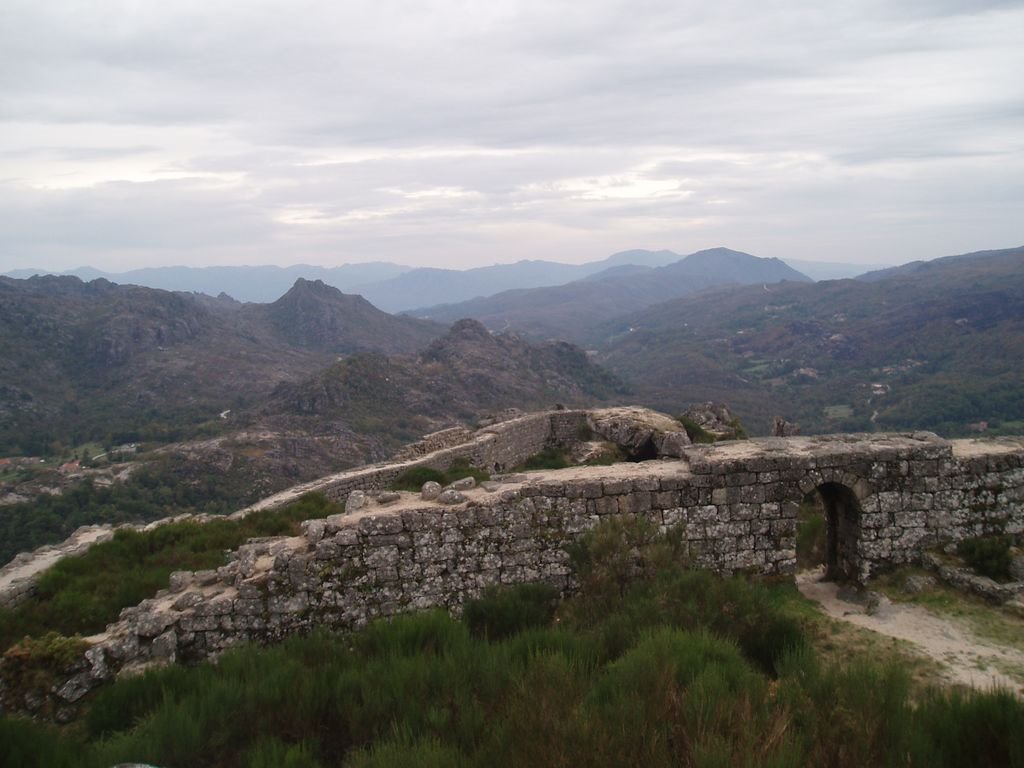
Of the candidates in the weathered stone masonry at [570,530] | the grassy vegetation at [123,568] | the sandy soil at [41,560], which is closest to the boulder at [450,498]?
the weathered stone masonry at [570,530]

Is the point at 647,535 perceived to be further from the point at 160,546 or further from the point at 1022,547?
the point at 160,546

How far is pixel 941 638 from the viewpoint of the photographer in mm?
7668

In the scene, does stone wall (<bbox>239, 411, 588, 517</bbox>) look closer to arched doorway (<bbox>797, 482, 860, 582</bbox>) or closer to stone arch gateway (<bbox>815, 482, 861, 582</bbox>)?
→ arched doorway (<bbox>797, 482, 860, 582</bbox>)

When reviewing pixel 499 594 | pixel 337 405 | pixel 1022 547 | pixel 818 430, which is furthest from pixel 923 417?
pixel 499 594

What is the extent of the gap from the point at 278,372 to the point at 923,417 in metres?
83.4

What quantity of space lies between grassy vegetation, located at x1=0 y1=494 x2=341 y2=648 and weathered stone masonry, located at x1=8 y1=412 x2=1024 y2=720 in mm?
1573

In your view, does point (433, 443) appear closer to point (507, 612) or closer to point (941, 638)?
point (507, 612)

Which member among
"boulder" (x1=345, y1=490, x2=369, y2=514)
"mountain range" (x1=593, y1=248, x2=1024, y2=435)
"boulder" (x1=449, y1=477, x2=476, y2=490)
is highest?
"boulder" (x1=449, y1=477, x2=476, y2=490)

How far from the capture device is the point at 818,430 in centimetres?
7412

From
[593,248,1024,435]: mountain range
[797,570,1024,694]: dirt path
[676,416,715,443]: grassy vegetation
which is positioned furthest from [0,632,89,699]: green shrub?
[593,248,1024,435]: mountain range

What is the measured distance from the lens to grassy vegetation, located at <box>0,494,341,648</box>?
8.95 meters

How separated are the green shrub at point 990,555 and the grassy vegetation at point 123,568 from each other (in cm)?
1089

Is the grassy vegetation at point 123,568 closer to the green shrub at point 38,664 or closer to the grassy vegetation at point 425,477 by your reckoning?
the green shrub at point 38,664

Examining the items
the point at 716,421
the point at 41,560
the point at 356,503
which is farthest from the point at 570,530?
the point at 716,421
